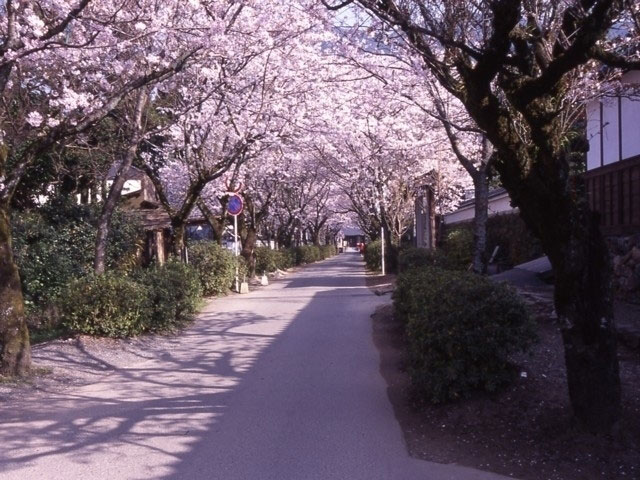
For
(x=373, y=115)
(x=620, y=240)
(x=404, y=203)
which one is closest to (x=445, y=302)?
(x=620, y=240)

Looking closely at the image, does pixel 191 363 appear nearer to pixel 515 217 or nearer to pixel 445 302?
pixel 445 302

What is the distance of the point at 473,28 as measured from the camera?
9.16m

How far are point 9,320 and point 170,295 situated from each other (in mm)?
4416

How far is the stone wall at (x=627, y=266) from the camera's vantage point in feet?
38.8

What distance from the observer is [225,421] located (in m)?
7.58

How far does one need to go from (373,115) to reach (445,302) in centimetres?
1577

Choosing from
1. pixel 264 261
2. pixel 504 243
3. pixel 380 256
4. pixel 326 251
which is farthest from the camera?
pixel 326 251

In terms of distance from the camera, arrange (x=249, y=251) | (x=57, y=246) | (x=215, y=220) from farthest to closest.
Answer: (x=249, y=251), (x=215, y=220), (x=57, y=246)

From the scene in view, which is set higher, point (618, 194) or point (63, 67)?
point (63, 67)

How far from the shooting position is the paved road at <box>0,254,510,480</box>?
6.06 metres

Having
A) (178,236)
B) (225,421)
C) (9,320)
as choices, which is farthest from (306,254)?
(225,421)

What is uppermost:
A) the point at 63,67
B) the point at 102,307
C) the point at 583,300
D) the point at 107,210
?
the point at 63,67

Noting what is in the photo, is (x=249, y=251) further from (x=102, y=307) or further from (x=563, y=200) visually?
(x=563, y=200)

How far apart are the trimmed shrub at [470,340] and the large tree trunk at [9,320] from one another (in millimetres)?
5466
